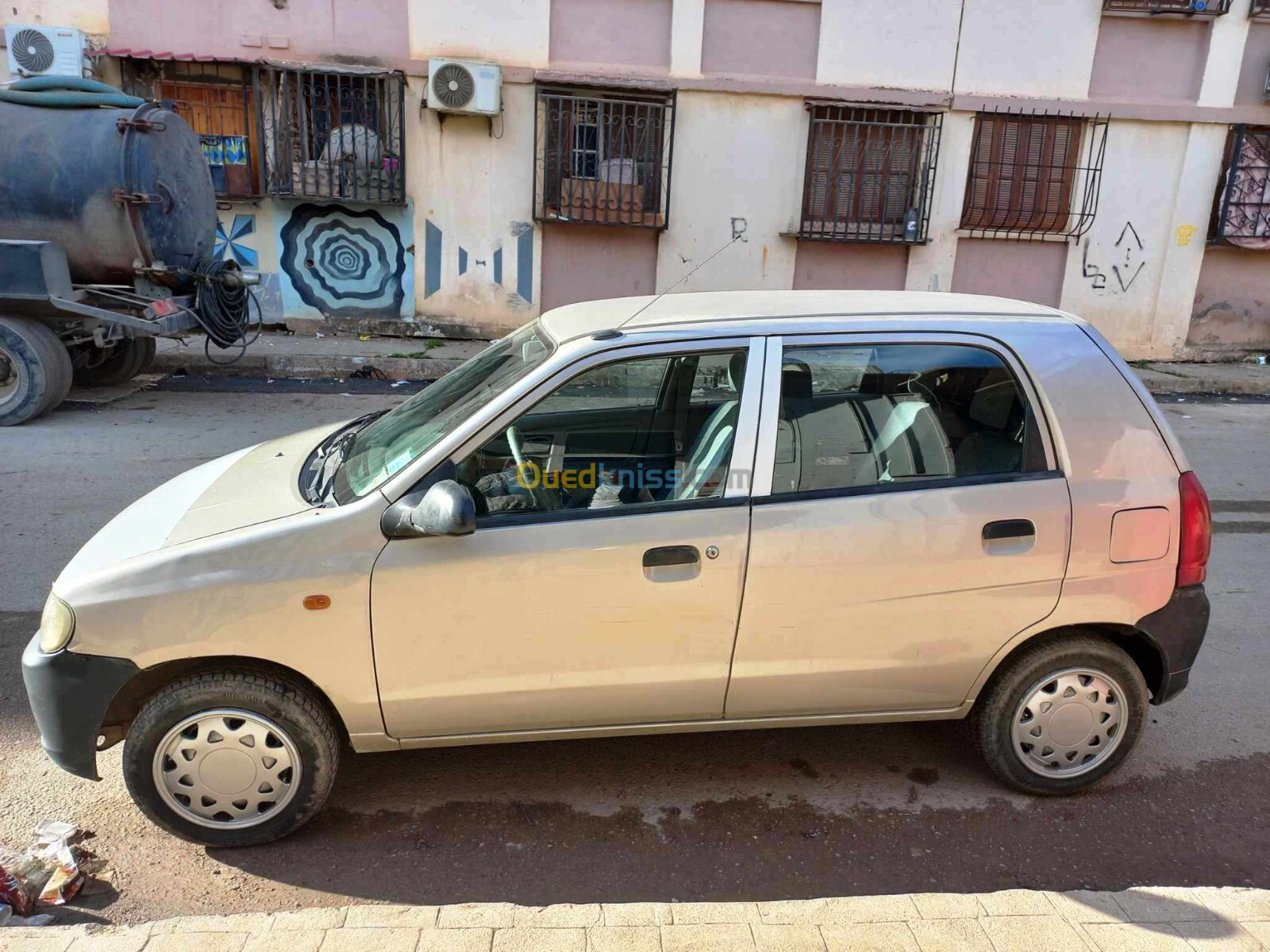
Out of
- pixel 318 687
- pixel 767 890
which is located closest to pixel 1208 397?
pixel 767 890


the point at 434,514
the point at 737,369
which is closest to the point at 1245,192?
the point at 737,369

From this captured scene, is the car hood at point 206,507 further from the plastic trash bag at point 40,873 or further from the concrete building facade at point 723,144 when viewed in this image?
the concrete building facade at point 723,144

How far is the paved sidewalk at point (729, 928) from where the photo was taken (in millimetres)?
2328

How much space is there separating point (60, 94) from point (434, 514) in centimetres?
814

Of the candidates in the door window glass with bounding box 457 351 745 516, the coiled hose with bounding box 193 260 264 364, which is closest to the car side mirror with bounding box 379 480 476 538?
the door window glass with bounding box 457 351 745 516

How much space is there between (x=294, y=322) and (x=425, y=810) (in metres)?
11.0

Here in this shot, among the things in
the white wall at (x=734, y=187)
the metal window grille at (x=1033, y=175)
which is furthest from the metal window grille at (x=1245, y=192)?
the white wall at (x=734, y=187)

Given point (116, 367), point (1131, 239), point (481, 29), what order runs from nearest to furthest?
point (116, 367), point (481, 29), point (1131, 239)

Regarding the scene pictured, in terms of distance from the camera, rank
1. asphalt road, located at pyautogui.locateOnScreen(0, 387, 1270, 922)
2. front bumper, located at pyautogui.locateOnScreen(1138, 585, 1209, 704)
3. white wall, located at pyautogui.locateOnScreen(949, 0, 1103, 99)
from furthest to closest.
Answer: white wall, located at pyautogui.locateOnScreen(949, 0, 1103, 99) < front bumper, located at pyautogui.locateOnScreen(1138, 585, 1209, 704) < asphalt road, located at pyautogui.locateOnScreen(0, 387, 1270, 922)

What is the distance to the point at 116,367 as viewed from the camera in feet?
32.3

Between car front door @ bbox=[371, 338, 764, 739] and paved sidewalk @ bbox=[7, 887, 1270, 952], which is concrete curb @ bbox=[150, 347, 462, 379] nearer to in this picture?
car front door @ bbox=[371, 338, 764, 739]

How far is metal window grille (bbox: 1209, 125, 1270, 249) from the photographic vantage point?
12898 millimetres

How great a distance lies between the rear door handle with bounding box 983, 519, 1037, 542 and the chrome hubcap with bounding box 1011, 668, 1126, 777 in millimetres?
543

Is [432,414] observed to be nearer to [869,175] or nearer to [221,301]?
[221,301]
